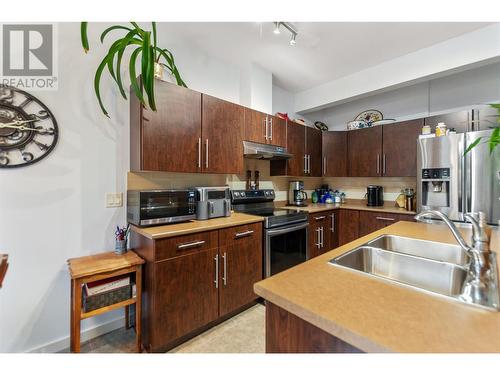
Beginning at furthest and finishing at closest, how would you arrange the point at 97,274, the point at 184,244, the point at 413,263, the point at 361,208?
the point at 361,208, the point at 184,244, the point at 97,274, the point at 413,263

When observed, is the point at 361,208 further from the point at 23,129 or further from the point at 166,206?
the point at 23,129

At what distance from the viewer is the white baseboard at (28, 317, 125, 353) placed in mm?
1619

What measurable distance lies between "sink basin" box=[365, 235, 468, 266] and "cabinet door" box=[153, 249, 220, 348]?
1.20m

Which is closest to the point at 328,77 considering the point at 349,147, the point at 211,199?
the point at 349,147

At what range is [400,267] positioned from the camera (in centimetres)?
116

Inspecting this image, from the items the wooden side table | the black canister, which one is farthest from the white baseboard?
the black canister

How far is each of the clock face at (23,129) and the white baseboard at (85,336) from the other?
1.28m

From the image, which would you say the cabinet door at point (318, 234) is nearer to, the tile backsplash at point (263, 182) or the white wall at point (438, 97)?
the tile backsplash at point (263, 182)

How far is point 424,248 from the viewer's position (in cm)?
136

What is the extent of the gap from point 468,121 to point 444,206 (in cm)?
101

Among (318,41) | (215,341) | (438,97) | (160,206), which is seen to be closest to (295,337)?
(215,341)

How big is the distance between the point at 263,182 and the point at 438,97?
98.4 inches

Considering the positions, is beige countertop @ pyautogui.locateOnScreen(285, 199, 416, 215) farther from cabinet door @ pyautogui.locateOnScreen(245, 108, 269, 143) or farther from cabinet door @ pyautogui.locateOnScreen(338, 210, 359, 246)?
cabinet door @ pyautogui.locateOnScreen(245, 108, 269, 143)

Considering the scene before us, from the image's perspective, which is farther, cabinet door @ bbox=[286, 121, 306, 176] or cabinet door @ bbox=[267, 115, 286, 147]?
cabinet door @ bbox=[286, 121, 306, 176]
